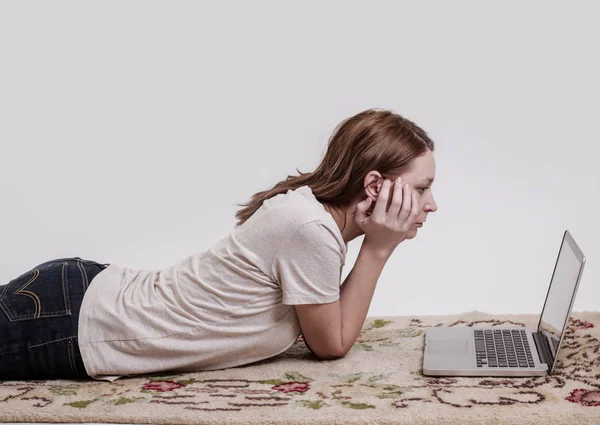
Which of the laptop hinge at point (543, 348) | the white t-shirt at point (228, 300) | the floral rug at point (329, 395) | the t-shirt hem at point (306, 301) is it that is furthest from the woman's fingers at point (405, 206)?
the laptop hinge at point (543, 348)

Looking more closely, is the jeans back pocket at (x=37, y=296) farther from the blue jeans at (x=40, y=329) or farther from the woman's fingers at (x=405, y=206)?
the woman's fingers at (x=405, y=206)

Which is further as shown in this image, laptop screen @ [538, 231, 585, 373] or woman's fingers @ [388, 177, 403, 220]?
woman's fingers @ [388, 177, 403, 220]

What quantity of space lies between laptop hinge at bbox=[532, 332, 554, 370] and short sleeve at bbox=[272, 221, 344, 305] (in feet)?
1.76

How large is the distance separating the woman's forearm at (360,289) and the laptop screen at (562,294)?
0.45m

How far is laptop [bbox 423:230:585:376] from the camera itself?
2.27 meters

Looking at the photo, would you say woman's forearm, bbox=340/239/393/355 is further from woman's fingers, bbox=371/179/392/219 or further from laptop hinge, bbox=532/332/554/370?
laptop hinge, bbox=532/332/554/370

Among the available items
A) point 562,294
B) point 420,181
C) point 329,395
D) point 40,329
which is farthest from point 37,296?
point 562,294

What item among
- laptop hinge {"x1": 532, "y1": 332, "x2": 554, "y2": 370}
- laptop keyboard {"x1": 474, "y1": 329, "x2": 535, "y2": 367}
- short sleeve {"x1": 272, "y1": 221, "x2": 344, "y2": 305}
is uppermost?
short sleeve {"x1": 272, "y1": 221, "x2": 344, "y2": 305}

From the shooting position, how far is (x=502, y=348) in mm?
2465

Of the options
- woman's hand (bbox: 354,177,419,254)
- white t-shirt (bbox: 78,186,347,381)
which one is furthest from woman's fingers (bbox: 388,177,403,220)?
white t-shirt (bbox: 78,186,347,381)

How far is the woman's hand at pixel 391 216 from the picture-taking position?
2.39 metres

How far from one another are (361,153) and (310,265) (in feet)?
1.08

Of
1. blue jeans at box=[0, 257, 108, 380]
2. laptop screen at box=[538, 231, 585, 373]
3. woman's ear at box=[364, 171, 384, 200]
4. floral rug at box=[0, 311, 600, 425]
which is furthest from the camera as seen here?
woman's ear at box=[364, 171, 384, 200]

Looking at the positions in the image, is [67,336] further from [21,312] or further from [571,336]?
[571,336]
